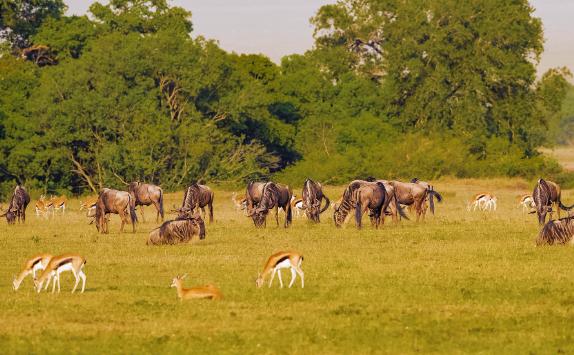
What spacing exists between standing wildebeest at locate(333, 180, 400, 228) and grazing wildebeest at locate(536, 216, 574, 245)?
9046mm

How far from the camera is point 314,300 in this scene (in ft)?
69.2

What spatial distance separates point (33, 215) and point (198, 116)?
19223mm

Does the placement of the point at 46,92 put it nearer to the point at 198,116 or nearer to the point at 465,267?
the point at 198,116

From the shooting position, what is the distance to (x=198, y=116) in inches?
2694

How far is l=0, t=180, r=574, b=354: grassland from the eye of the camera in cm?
1731

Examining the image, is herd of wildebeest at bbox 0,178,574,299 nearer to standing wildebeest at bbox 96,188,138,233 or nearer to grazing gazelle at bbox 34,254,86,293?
standing wildebeest at bbox 96,188,138,233

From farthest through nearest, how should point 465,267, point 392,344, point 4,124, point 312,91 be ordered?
1. point 312,91
2. point 4,124
3. point 465,267
4. point 392,344

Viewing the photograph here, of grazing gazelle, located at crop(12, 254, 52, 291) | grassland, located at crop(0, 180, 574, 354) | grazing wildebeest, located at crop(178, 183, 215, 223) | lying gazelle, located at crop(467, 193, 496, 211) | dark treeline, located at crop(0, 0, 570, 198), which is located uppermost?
dark treeline, located at crop(0, 0, 570, 198)

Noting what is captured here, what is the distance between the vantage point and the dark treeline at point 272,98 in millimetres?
66312

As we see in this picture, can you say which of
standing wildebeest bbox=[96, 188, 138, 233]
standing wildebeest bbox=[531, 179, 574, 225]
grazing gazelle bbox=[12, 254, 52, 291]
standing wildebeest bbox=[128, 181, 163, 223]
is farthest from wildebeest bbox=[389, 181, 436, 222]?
grazing gazelle bbox=[12, 254, 52, 291]

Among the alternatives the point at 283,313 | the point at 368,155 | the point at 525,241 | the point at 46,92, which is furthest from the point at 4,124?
the point at 283,313

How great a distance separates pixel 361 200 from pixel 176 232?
8168mm

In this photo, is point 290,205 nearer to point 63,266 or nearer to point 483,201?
point 483,201

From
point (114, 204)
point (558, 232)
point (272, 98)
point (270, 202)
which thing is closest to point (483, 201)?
point (270, 202)
